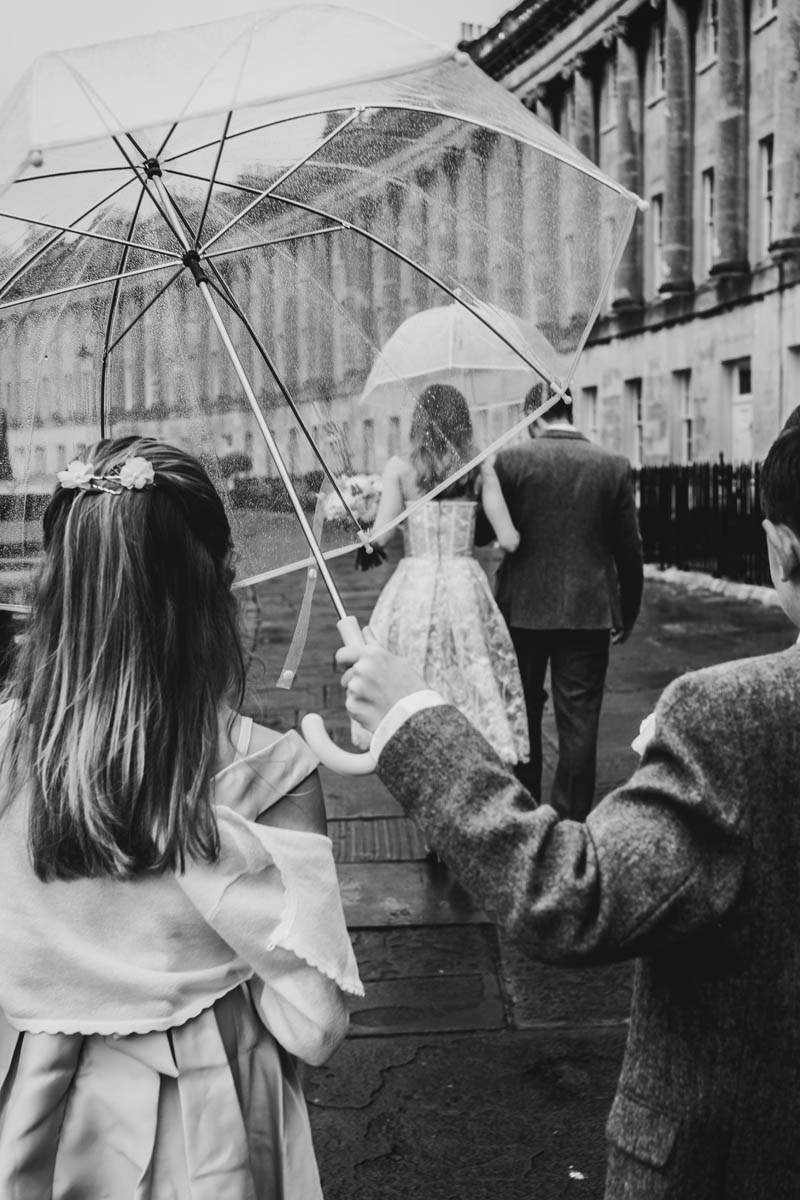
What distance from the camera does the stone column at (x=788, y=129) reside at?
2450 cm

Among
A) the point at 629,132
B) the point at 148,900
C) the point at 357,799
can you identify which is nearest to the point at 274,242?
the point at 148,900

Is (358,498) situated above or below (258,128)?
below

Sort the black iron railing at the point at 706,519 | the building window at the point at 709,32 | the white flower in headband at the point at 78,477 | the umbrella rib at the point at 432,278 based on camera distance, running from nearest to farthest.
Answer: the white flower in headband at the point at 78,477, the umbrella rib at the point at 432,278, the black iron railing at the point at 706,519, the building window at the point at 709,32

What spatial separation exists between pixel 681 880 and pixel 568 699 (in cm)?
498

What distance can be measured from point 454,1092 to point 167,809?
2.24m

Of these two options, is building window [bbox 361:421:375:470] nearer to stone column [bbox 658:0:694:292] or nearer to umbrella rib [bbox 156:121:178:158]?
umbrella rib [bbox 156:121:178:158]

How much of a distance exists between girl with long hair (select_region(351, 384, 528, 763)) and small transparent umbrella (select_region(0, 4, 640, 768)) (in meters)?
2.86

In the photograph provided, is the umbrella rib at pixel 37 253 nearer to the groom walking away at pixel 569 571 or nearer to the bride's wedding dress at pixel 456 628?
the bride's wedding dress at pixel 456 628

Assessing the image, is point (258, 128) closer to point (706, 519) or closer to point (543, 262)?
point (543, 262)

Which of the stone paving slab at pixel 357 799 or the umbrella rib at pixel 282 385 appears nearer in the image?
the umbrella rib at pixel 282 385

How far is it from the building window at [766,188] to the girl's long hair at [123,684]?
26.0 metres

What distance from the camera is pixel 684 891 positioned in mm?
1506

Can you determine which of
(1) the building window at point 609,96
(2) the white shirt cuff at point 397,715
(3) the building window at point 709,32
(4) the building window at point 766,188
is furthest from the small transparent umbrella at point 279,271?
(1) the building window at point 609,96

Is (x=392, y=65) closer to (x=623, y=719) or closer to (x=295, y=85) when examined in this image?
(x=295, y=85)
